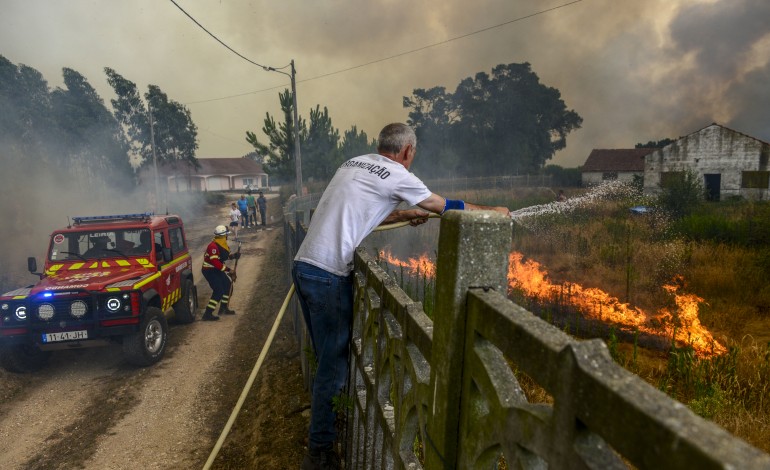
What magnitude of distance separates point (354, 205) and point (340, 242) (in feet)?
0.86

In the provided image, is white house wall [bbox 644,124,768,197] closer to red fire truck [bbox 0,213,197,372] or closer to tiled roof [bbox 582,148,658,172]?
tiled roof [bbox 582,148,658,172]

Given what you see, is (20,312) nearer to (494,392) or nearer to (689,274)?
(494,392)

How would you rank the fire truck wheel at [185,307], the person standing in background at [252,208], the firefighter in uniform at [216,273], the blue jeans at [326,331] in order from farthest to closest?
the person standing in background at [252,208] → the firefighter in uniform at [216,273] → the fire truck wheel at [185,307] → the blue jeans at [326,331]

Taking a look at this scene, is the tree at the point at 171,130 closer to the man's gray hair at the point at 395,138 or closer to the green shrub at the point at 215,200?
the green shrub at the point at 215,200

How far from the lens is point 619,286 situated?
13078 millimetres

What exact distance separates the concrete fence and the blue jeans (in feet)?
1.67

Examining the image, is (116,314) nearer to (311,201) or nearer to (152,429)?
(152,429)

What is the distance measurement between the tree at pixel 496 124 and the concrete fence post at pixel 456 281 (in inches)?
2284


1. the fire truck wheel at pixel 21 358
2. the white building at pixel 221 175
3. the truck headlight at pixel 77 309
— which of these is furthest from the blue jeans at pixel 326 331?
the white building at pixel 221 175

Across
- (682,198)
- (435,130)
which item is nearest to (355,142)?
(435,130)

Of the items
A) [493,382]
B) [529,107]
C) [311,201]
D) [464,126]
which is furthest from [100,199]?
[529,107]

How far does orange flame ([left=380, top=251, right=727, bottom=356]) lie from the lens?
10023 millimetres

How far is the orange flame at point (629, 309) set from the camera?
10023 mm

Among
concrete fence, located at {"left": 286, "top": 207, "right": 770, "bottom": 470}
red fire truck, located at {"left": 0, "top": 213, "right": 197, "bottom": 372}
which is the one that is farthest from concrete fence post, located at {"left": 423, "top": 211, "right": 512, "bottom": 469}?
red fire truck, located at {"left": 0, "top": 213, "right": 197, "bottom": 372}
